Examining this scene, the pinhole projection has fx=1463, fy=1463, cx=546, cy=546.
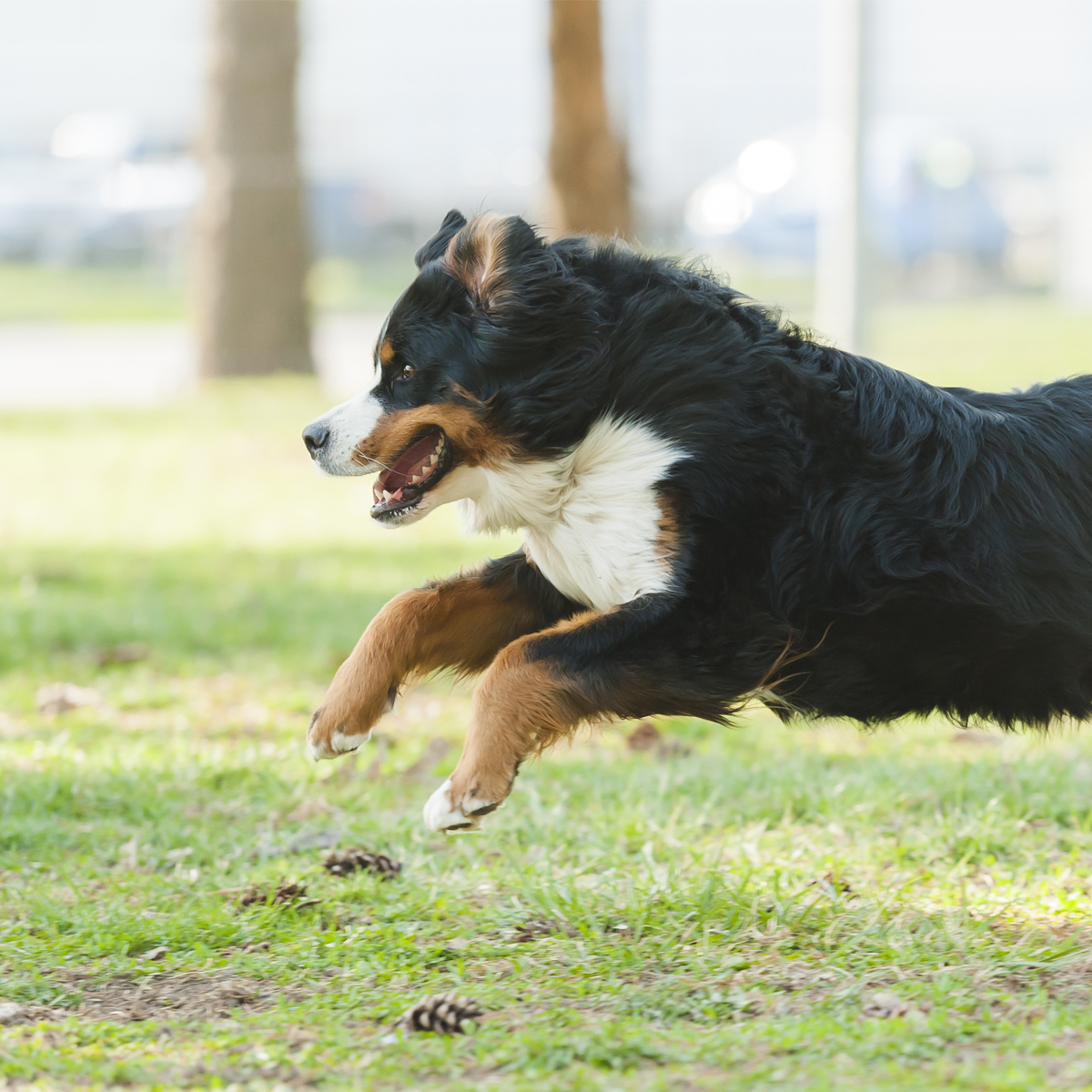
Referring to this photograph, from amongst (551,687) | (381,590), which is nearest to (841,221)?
(381,590)

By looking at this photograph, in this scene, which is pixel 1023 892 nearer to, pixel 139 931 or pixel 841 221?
pixel 139 931

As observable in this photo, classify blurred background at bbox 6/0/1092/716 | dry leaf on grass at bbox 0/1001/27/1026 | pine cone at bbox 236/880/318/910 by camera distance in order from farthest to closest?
blurred background at bbox 6/0/1092/716, pine cone at bbox 236/880/318/910, dry leaf on grass at bbox 0/1001/27/1026

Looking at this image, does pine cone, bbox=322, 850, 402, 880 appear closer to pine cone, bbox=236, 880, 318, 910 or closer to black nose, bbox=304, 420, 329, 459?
pine cone, bbox=236, 880, 318, 910

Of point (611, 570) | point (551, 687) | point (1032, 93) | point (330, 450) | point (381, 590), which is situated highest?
point (1032, 93)

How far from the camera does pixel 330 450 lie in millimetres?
3613

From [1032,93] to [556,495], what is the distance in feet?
59.4

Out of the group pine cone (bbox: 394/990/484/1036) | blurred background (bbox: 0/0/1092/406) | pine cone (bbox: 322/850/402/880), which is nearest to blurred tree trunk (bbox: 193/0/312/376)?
blurred background (bbox: 0/0/1092/406)

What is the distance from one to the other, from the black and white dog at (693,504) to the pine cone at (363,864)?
0.58 meters

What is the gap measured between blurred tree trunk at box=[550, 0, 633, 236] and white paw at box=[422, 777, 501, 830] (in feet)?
25.1

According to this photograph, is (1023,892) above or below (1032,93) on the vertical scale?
Answer: below

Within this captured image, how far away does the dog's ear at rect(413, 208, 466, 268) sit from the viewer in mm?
3812

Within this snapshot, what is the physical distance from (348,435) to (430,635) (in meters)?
0.55

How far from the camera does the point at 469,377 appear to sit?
3.57m

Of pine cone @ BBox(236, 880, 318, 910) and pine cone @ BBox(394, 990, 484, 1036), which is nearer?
pine cone @ BBox(394, 990, 484, 1036)
